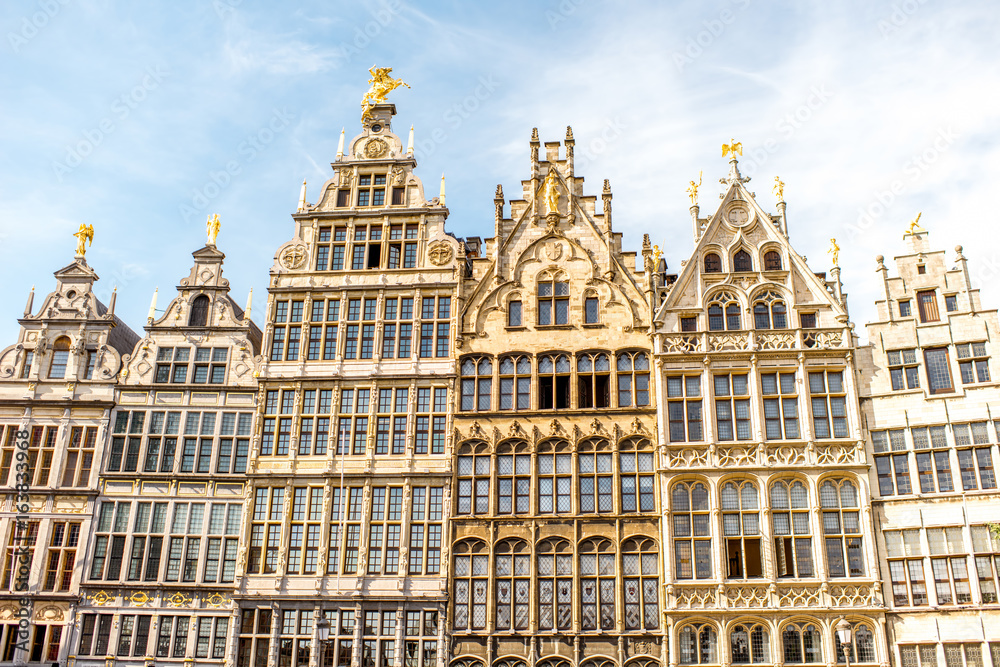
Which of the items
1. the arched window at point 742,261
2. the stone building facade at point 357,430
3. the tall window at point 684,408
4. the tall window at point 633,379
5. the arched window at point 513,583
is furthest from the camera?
the arched window at point 742,261

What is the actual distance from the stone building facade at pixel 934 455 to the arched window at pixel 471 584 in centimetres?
1287

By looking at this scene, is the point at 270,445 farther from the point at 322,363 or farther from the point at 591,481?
the point at 591,481

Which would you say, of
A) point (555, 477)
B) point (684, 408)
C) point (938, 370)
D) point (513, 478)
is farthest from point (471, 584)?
point (938, 370)

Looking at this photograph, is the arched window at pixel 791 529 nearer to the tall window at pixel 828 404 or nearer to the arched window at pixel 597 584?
the tall window at pixel 828 404

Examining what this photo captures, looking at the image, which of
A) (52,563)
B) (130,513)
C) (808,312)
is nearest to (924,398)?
(808,312)

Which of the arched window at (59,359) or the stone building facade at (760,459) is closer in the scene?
the stone building facade at (760,459)

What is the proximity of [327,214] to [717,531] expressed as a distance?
1913 centimetres

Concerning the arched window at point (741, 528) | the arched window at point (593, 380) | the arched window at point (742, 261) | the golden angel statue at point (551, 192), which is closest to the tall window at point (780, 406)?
the arched window at point (741, 528)

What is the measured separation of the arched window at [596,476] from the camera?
109 ft

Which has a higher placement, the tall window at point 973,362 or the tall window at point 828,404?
the tall window at point 973,362

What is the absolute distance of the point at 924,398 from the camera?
33.2 metres

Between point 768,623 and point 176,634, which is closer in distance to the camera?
point 768,623

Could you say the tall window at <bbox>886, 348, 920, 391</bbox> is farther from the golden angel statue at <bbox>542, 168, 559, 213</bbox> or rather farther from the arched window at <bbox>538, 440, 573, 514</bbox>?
the golden angel statue at <bbox>542, 168, 559, 213</bbox>

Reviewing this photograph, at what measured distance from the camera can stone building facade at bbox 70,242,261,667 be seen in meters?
33.7
